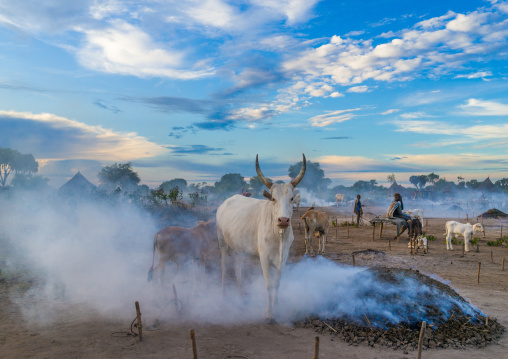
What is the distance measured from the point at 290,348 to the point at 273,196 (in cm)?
273

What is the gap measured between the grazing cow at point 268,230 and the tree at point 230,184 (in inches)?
2572

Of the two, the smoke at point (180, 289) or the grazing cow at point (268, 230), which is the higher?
the grazing cow at point (268, 230)

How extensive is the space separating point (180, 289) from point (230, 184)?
67379 millimetres

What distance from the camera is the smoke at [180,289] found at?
6.84m

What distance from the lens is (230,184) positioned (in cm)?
7612

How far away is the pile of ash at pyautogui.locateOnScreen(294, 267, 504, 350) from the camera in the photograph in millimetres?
5961

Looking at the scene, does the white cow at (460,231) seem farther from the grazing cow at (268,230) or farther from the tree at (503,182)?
the tree at (503,182)

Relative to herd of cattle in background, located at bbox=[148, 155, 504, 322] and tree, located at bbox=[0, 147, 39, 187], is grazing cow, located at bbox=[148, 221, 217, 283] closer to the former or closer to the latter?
herd of cattle in background, located at bbox=[148, 155, 504, 322]

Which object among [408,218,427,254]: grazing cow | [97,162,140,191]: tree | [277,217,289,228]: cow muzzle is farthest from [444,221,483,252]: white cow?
[97,162,140,191]: tree

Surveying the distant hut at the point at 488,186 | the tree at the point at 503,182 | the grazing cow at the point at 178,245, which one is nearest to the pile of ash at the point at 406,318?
the grazing cow at the point at 178,245

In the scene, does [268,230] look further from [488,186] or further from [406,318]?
[488,186]

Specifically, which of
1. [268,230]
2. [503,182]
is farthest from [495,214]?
[503,182]

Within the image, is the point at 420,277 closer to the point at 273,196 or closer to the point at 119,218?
the point at 273,196

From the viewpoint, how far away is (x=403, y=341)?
5.85 metres
